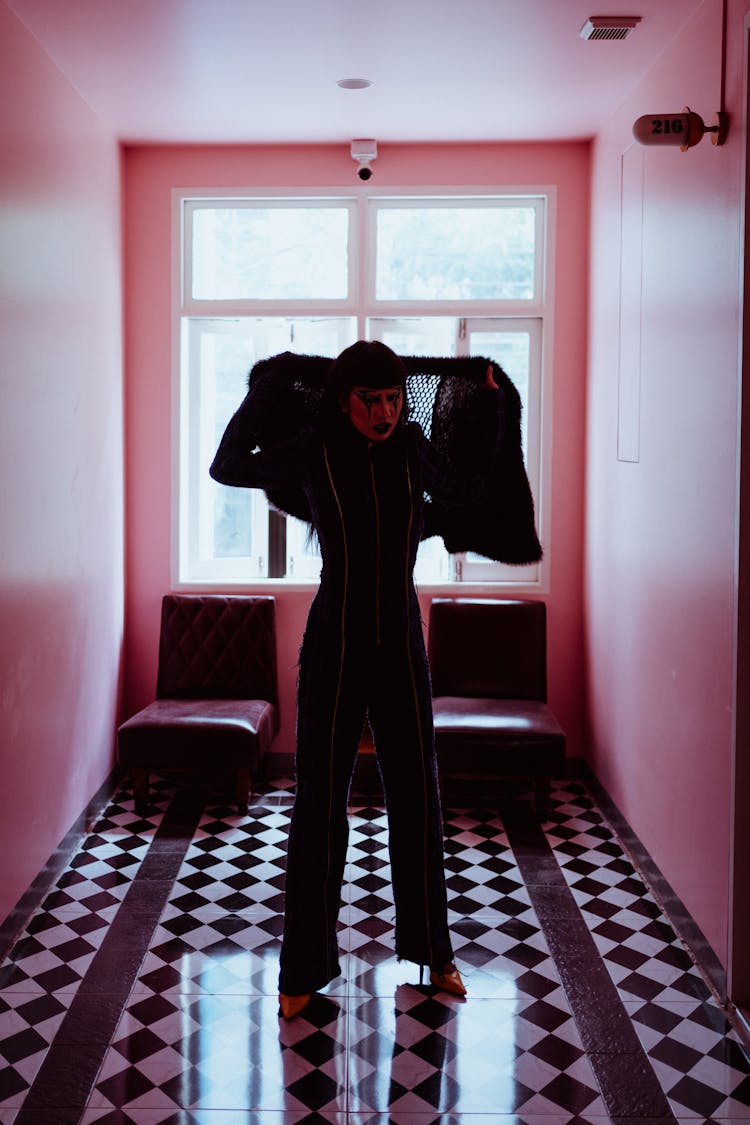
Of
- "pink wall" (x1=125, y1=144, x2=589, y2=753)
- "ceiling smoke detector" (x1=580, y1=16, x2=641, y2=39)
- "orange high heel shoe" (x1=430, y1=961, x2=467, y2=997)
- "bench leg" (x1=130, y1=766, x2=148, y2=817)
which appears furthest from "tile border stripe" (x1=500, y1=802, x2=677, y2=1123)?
"ceiling smoke detector" (x1=580, y1=16, x2=641, y2=39)

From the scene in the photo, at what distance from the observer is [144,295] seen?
5637 mm

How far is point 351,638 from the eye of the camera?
10.5ft

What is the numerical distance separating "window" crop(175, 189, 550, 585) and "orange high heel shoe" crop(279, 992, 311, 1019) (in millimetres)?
2747

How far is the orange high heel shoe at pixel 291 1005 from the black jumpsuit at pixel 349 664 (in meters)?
0.02

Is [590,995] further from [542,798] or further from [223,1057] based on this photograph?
[542,798]

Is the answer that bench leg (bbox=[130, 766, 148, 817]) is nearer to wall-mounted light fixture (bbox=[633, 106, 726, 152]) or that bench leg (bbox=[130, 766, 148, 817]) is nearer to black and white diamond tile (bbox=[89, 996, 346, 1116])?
black and white diamond tile (bbox=[89, 996, 346, 1116])

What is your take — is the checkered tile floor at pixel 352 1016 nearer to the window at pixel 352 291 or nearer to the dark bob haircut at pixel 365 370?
the dark bob haircut at pixel 365 370

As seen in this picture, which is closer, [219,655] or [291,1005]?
[291,1005]

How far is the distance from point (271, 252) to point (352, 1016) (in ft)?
12.2

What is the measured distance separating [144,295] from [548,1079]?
403 cm

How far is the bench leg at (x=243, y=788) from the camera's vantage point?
197 inches

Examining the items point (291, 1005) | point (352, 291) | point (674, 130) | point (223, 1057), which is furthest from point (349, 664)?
point (352, 291)

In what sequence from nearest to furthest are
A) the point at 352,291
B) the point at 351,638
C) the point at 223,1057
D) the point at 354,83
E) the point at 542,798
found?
the point at 223,1057
the point at 351,638
the point at 354,83
the point at 542,798
the point at 352,291

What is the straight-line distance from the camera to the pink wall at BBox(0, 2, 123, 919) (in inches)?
149
